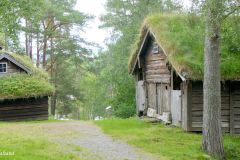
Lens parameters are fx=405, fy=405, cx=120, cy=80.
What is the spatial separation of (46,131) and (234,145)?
824 cm

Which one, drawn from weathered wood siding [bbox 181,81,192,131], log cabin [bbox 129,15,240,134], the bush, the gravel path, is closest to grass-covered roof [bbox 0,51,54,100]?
the bush

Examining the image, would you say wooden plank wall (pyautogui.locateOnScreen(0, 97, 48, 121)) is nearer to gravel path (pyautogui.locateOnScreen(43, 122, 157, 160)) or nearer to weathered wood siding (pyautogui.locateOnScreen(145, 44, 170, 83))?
weathered wood siding (pyautogui.locateOnScreen(145, 44, 170, 83))

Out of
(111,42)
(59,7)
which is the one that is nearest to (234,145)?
(111,42)

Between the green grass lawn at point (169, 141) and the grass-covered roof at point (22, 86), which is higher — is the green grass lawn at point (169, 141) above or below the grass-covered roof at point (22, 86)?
below

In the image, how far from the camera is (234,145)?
1452 cm

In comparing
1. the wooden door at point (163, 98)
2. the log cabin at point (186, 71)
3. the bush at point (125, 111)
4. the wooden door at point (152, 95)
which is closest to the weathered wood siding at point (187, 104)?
the log cabin at point (186, 71)

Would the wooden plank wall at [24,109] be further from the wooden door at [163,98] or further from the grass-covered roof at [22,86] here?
the wooden door at [163,98]

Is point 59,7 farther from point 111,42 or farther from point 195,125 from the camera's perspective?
point 195,125

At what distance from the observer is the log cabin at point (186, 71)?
16.9 meters

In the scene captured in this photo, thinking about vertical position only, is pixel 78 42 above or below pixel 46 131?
above

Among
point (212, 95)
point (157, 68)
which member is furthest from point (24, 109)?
point (212, 95)

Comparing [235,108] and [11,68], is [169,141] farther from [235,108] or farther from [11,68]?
[11,68]

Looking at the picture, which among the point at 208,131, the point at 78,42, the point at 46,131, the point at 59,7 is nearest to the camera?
the point at 208,131

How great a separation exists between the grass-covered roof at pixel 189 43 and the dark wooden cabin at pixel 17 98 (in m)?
11.2
